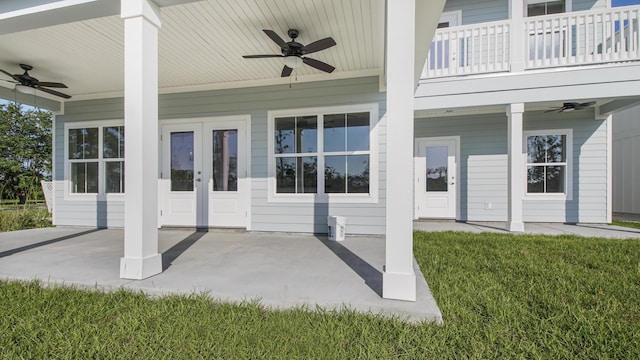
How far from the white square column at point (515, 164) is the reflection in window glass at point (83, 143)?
25.3 feet

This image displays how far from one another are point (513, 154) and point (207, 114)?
17.6 feet


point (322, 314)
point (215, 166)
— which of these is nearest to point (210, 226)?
point (215, 166)

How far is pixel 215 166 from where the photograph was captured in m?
5.31

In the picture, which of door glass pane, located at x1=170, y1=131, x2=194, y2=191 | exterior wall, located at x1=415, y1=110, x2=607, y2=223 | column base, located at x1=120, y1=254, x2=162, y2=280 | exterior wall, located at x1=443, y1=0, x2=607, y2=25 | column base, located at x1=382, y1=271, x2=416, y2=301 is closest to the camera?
column base, located at x1=382, y1=271, x2=416, y2=301

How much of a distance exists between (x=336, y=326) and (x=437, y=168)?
587 cm

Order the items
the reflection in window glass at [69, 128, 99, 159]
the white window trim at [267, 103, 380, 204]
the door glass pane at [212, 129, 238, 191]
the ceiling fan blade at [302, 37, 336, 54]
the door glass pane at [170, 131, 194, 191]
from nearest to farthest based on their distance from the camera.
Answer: the ceiling fan blade at [302, 37, 336, 54]
the white window trim at [267, 103, 380, 204]
the door glass pane at [212, 129, 238, 191]
the door glass pane at [170, 131, 194, 191]
the reflection in window glass at [69, 128, 99, 159]

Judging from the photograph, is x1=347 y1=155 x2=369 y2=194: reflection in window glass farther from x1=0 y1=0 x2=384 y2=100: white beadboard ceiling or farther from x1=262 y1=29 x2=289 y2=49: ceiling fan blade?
x1=262 y1=29 x2=289 y2=49: ceiling fan blade

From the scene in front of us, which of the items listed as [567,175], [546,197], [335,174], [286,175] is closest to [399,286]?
[335,174]

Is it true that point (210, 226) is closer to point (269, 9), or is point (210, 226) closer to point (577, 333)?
point (269, 9)

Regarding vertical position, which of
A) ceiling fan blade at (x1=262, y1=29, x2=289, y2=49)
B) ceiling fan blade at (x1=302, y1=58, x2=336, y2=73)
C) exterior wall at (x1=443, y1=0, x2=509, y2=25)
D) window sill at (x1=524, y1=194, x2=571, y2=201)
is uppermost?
exterior wall at (x1=443, y1=0, x2=509, y2=25)

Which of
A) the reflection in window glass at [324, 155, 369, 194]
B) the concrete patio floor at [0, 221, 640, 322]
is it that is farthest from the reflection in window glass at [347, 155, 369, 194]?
the concrete patio floor at [0, 221, 640, 322]

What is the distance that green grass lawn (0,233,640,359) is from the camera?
155cm

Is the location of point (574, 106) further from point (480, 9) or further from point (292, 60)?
point (292, 60)

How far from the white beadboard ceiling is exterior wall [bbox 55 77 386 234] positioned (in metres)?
0.18
